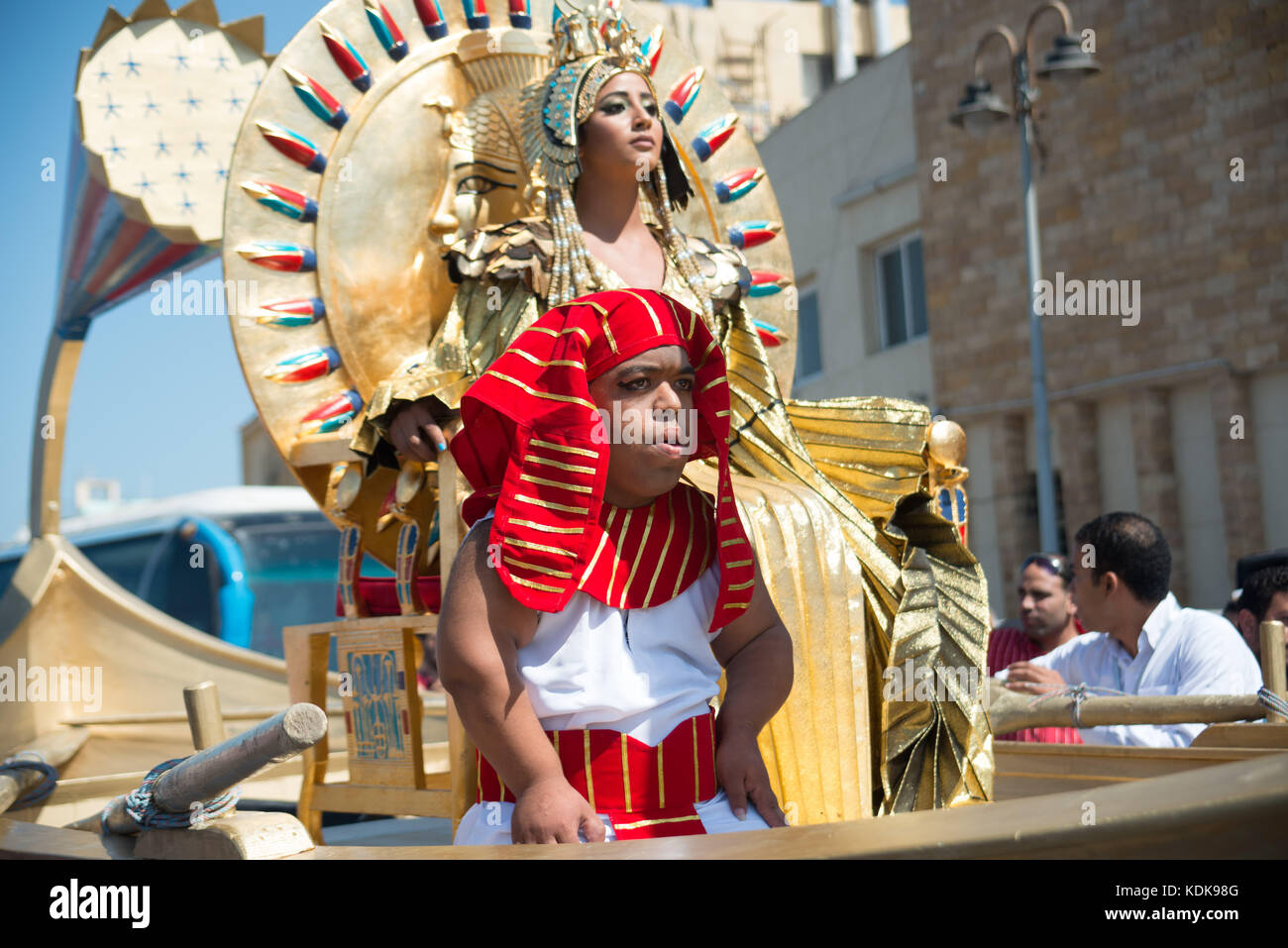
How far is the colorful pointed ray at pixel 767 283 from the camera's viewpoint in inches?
183

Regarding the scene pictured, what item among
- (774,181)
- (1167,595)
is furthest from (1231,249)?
(1167,595)

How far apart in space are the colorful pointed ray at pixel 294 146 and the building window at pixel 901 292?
14.8m

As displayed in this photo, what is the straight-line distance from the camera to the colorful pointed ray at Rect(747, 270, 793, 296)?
465 cm

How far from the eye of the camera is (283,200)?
4.13m

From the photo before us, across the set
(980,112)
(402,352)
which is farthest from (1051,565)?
(980,112)

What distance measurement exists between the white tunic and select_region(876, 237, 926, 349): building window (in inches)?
647

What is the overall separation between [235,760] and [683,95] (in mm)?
3356

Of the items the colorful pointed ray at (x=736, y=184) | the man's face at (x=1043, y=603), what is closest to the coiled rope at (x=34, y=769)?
the colorful pointed ray at (x=736, y=184)

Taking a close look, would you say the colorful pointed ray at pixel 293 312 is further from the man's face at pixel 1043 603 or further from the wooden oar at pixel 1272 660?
the man's face at pixel 1043 603

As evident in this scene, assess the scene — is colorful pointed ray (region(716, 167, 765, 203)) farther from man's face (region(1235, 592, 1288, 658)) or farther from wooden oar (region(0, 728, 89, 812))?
wooden oar (region(0, 728, 89, 812))

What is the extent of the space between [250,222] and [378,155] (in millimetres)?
467

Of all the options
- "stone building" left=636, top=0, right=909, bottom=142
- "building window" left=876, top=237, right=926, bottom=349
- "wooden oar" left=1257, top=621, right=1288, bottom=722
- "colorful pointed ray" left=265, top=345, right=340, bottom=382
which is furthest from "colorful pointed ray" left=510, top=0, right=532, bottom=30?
"stone building" left=636, top=0, right=909, bottom=142

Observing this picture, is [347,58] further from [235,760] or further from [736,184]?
[235,760]

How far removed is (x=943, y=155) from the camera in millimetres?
16906
